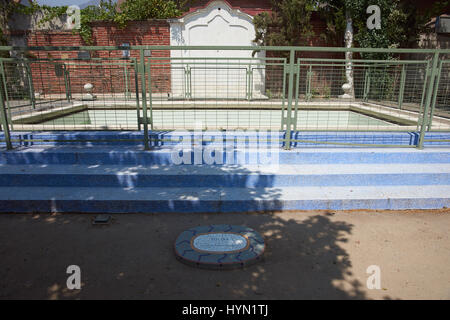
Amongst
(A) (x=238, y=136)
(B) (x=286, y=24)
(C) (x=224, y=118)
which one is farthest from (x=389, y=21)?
(A) (x=238, y=136)

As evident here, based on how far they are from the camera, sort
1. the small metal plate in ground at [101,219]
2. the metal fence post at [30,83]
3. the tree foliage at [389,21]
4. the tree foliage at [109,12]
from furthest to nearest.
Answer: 1. the tree foliage at [109,12]
2. the tree foliage at [389,21]
3. the metal fence post at [30,83]
4. the small metal plate in ground at [101,219]

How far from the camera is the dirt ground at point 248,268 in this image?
2.89 metres

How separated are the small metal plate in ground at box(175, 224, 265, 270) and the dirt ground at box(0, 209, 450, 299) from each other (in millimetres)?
89

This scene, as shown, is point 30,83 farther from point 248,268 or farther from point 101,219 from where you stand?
point 248,268

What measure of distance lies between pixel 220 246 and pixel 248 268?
450mm

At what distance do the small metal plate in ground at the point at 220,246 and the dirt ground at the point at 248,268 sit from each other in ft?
0.29

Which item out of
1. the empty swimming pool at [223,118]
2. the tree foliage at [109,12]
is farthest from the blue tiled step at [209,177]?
the tree foliage at [109,12]

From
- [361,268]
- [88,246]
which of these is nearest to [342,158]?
[361,268]

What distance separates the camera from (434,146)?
6.34 metres

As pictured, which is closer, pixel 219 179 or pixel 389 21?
pixel 219 179

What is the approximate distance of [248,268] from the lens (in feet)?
10.6

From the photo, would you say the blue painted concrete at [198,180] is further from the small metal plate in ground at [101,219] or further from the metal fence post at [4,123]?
the metal fence post at [4,123]

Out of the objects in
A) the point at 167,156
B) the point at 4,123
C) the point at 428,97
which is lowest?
the point at 167,156
